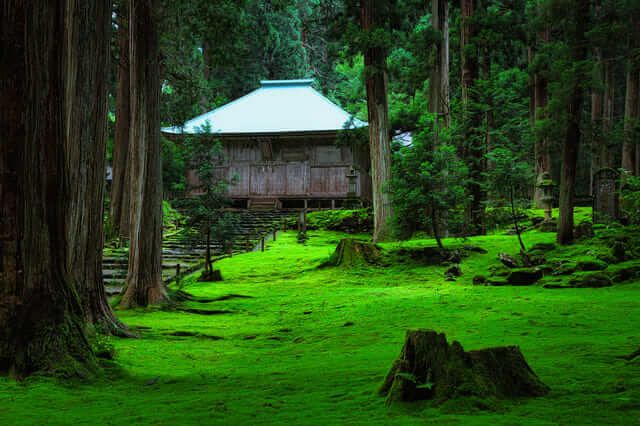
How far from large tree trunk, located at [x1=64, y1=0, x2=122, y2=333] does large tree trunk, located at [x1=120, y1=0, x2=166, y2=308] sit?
237 cm

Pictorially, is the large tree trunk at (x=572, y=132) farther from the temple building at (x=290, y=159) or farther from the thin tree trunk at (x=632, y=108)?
the temple building at (x=290, y=159)

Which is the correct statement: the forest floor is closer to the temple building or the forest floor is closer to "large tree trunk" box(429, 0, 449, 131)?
"large tree trunk" box(429, 0, 449, 131)

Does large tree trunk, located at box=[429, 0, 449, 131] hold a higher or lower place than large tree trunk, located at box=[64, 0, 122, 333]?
higher

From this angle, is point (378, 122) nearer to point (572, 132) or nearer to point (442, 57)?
point (442, 57)

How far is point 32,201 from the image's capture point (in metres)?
5.09

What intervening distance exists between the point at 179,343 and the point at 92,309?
1.19 m

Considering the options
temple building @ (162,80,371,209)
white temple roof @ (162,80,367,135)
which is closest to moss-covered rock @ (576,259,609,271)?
white temple roof @ (162,80,367,135)

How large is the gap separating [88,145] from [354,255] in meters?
8.65

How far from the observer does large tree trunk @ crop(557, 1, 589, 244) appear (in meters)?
13.2

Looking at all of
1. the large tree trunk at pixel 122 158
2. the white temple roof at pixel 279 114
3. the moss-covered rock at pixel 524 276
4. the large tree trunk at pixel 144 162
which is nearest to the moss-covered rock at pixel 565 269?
the moss-covered rock at pixel 524 276

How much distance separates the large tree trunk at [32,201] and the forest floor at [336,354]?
350mm

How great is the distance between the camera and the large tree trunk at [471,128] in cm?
1762

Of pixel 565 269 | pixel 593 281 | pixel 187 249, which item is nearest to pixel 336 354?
pixel 593 281

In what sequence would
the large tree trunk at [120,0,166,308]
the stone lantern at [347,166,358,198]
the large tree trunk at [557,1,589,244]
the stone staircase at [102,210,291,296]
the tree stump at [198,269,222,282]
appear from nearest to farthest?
1. the large tree trunk at [120,0,166,308]
2. the large tree trunk at [557,1,589,244]
3. the tree stump at [198,269,222,282]
4. the stone staircase at [102,210,291,296]
5. the stone lantern at [347,166,358,198]
